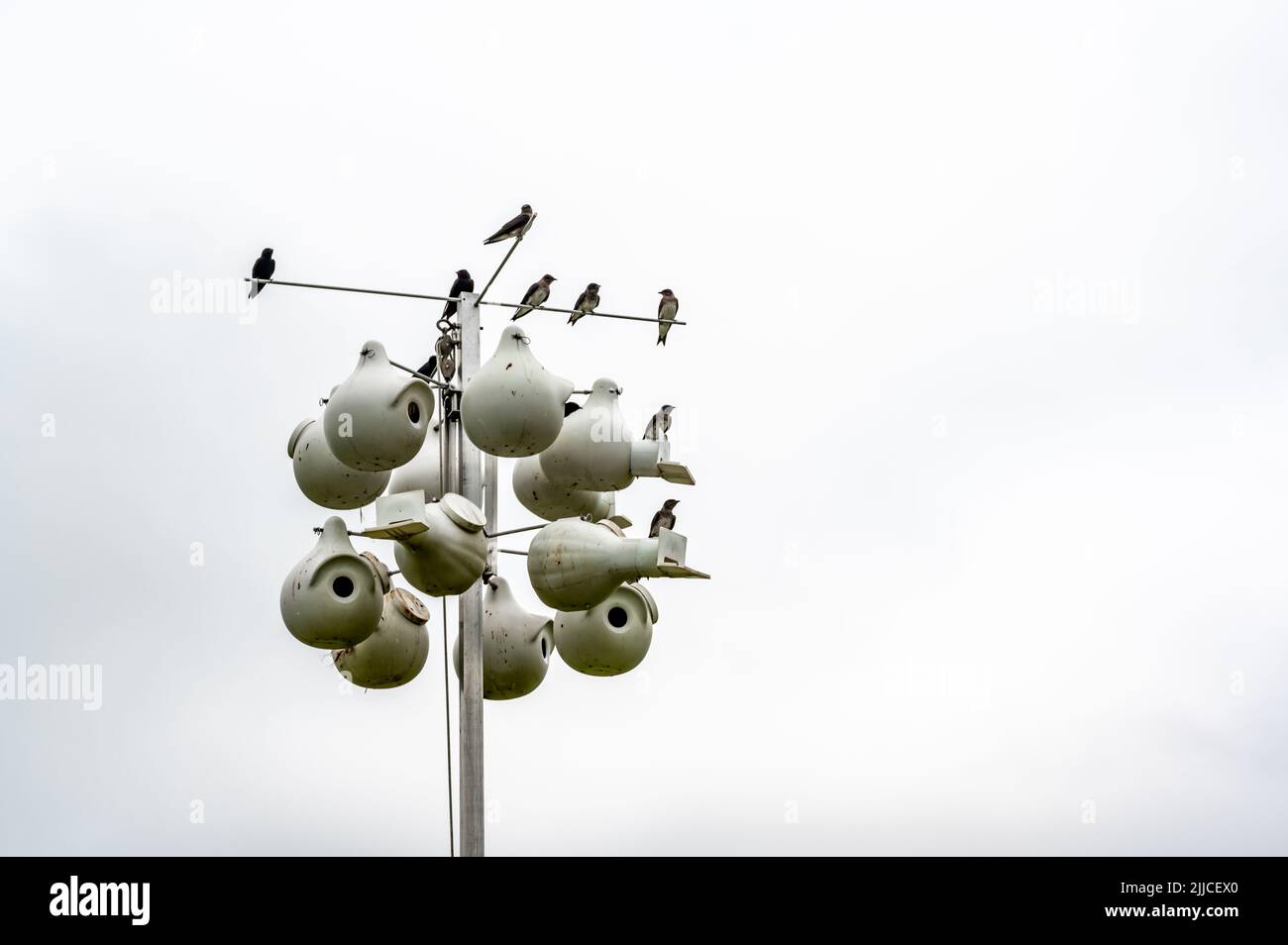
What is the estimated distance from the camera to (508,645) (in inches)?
409

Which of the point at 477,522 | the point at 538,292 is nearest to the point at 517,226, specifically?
the point at 538,292

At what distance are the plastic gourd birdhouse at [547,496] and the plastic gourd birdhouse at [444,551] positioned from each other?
126 centimetres

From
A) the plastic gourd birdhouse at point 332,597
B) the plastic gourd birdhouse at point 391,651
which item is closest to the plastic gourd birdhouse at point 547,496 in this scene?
the plastic gourd birdhouse at point 391,651

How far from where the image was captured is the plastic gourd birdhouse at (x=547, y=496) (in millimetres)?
10609

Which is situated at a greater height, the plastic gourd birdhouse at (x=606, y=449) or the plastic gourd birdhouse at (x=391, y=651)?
the plastic gourd birdhouse at (x=606, y=449)

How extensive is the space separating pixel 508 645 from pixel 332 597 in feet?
4.44

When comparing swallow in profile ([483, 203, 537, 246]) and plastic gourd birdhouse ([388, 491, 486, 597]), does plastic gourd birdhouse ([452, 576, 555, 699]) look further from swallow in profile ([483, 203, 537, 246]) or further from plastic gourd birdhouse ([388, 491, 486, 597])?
swallow in profile ([483, 203, 537, 246])

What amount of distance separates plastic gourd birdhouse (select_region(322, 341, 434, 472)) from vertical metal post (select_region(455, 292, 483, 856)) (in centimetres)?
70

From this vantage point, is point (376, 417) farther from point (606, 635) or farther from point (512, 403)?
point (606, 635)

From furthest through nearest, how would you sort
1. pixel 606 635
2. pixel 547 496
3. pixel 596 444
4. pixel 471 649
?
pixel 547 496, pixel 606 635, pixel 596 444, pixel 471 649

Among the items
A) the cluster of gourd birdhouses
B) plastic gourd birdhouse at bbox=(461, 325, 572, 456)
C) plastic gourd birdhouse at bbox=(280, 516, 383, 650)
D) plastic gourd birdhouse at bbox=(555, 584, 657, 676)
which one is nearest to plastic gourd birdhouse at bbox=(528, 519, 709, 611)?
the cluster of gourd birdhouses

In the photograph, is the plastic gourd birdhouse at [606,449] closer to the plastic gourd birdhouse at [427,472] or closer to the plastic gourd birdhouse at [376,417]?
the plastic gourd birdhouse at [427,472]
